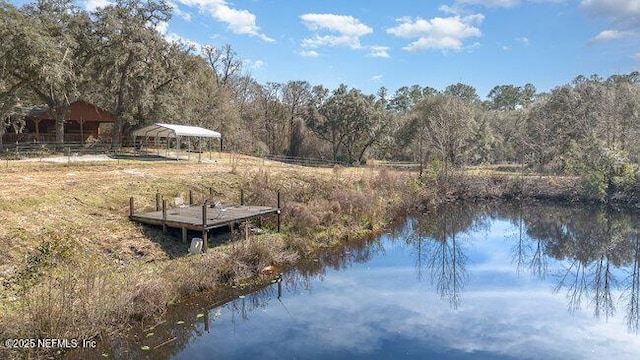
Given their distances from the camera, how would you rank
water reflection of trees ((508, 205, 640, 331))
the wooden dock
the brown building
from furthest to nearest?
1. the brown building
2. the wooden dock
3. water reflection of trees ((508, 205, 640, 331))

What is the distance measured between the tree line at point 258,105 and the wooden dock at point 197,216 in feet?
57.6

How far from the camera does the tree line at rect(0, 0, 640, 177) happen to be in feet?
105

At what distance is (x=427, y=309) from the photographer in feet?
46.1

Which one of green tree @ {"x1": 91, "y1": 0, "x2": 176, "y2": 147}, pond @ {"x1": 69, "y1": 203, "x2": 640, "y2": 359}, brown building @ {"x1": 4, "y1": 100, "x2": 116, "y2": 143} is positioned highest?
green tree @ {"x1": 91, "y1": 0, "x2": 176, "y2": 147}

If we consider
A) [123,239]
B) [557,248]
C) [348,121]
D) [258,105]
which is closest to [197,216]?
[123,239]

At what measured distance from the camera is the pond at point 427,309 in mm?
11219

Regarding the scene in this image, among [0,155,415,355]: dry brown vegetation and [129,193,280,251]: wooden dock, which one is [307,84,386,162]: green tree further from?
[129,193,280,251]: wooden dock

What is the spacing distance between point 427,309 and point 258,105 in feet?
155

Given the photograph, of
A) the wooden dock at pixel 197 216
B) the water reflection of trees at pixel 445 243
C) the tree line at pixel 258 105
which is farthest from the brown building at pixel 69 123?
the water reflection of trees at pixel 445 243

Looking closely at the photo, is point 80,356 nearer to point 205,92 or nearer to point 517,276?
point 517,276

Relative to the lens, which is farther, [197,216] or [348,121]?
[348,121]

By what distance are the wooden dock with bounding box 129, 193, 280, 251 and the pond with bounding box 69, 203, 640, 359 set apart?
2.83 m

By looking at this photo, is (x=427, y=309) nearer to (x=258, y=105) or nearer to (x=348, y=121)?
(x=348, y=121)

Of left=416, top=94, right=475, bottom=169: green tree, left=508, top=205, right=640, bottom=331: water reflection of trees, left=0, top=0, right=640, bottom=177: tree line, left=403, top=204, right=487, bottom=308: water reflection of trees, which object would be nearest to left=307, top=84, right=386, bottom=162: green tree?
left=0, top=0, right=640, bottom=177: tree line
